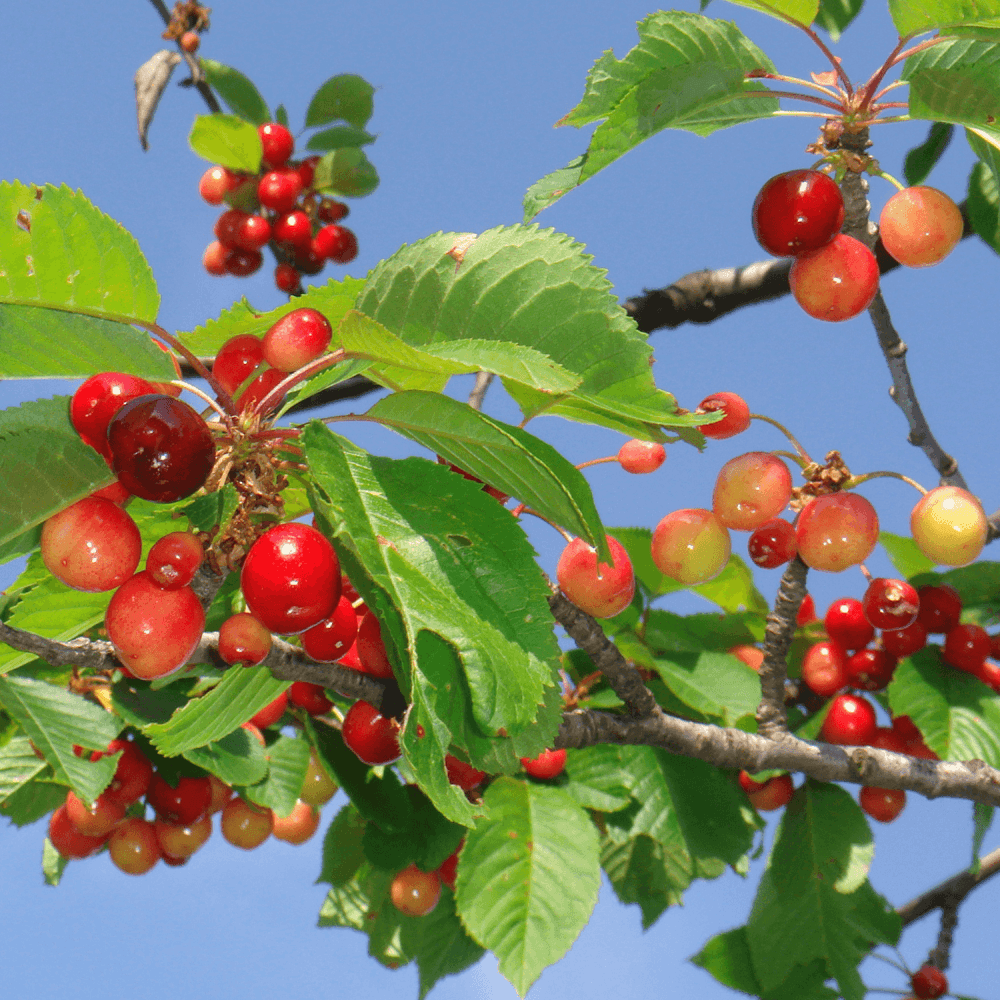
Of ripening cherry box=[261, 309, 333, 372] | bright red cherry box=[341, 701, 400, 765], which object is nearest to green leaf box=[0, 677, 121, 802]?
bright red cherry box=[341, 701, 400, 765]

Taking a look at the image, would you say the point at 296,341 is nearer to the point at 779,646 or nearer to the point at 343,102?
the point at 779,646

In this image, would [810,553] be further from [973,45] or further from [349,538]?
[349,538]

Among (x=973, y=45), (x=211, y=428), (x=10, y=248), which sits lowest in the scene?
(x=211, y=428)

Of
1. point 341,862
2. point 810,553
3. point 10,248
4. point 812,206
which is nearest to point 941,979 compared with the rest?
point 341,862

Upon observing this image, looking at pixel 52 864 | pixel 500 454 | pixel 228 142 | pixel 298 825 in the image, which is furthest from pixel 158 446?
pixel 228 142

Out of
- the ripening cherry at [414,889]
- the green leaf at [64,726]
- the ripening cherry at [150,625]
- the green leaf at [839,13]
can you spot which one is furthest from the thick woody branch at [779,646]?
the green leaf at [839,13]

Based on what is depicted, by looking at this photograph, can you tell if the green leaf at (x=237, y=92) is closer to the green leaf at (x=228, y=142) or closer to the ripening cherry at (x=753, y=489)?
the green leaf at (x=228, y=142)
